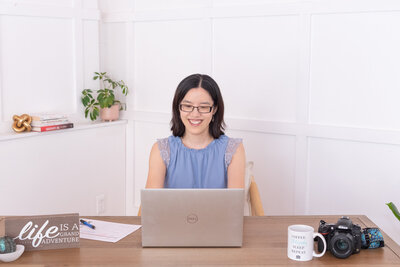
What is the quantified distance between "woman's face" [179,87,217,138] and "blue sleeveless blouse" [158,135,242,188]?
0.12m

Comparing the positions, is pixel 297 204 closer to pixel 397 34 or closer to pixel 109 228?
pixel 397 34

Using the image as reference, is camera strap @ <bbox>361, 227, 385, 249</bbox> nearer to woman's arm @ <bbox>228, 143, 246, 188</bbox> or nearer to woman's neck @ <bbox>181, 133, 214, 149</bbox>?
woman's arm @ <bbox>228, 143, 246, 188</bbox>

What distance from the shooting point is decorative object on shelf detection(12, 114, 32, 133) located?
3.13 metres

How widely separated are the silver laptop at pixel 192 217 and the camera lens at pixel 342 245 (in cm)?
31

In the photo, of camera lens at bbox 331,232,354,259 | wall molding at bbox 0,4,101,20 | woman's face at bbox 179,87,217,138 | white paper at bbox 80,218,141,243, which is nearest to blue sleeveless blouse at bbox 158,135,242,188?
woman's face at bbox 179,87,217,138

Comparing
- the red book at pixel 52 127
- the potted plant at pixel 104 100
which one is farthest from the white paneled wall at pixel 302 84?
the red book at pixel 52 127

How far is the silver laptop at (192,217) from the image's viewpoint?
1.69 metres

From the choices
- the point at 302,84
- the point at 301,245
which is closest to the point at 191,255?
the point at 301,245

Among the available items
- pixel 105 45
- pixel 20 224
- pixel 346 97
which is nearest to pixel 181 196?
pixel 20 224

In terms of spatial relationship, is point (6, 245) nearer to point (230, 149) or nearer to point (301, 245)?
point (301, 245)

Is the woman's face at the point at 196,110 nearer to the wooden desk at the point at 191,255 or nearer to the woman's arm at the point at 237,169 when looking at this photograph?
the woman's arm at the point at 237,169

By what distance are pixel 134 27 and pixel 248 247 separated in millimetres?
2472

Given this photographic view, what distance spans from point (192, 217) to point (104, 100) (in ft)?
7.08

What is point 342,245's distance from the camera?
1.67m
